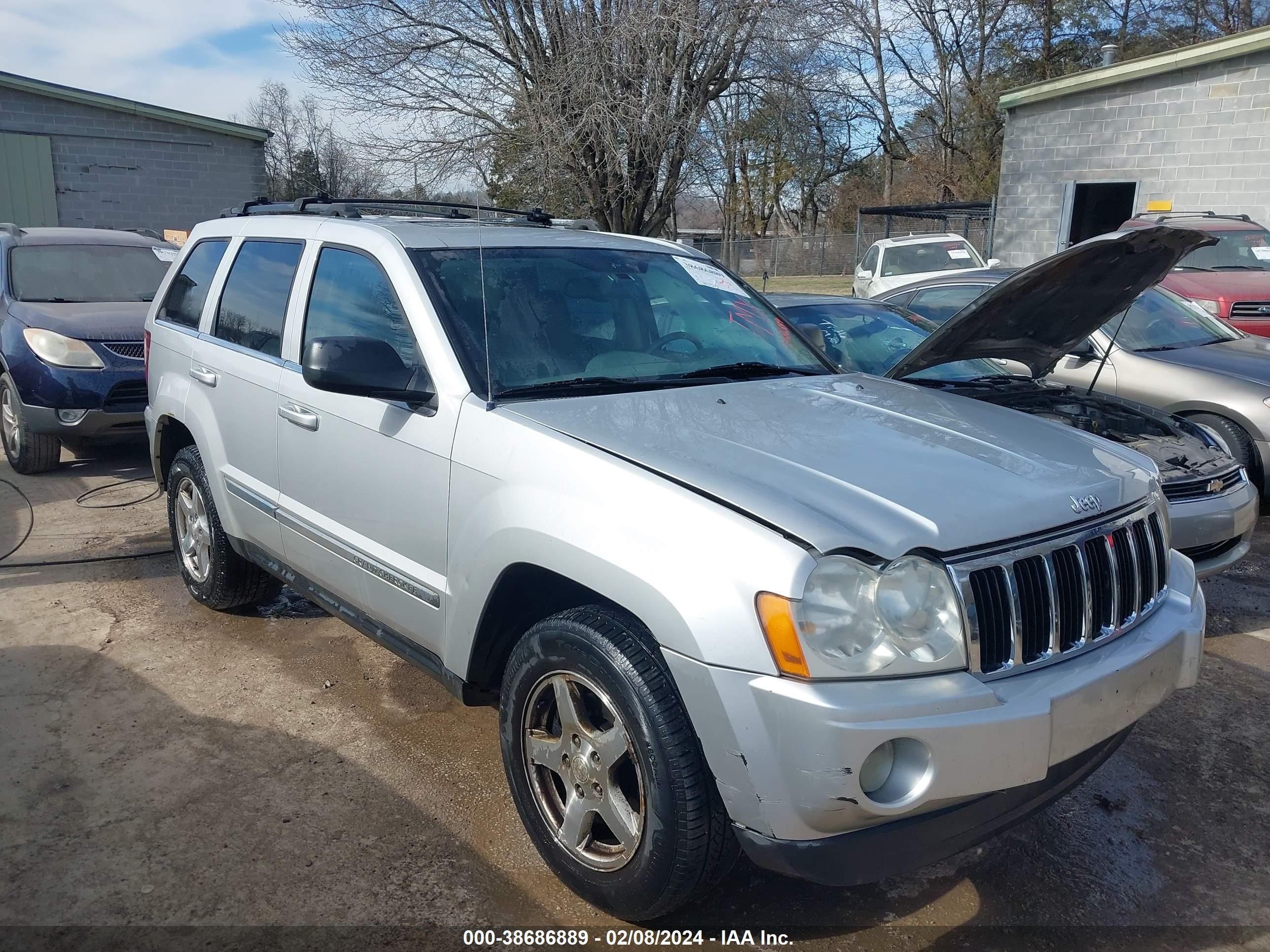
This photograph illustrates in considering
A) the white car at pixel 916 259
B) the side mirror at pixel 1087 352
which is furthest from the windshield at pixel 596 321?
the white car at pixel 916 259

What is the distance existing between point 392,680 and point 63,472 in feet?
16.5

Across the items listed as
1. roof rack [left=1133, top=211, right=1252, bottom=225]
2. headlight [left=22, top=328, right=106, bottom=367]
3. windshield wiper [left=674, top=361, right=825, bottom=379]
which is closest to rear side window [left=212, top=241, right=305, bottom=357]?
windshield wiper [left=674, top=361, right=825, bottom=379]

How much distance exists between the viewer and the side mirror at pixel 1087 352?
6109 millimetres

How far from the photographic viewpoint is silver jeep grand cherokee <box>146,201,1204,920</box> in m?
2.20

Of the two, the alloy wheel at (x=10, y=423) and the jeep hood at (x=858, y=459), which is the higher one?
the jeep hood at (x=858, y=459)

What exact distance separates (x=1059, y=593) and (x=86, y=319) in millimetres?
7484

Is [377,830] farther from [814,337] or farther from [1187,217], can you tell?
[1187,217]

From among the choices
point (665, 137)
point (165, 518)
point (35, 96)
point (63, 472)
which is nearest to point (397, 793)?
point (165, 518)

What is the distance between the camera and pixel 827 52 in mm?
17328

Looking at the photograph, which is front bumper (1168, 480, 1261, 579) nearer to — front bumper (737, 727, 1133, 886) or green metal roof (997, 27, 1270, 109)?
front bumper (737, 727, 1133, 886)

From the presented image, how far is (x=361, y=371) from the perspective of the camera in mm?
3035

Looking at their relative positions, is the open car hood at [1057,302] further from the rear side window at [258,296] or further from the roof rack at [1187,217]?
the roof rack at [1187,217]

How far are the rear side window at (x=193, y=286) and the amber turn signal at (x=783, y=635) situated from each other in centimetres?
353

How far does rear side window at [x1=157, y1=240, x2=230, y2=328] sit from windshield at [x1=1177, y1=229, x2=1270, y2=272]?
10860 mm
